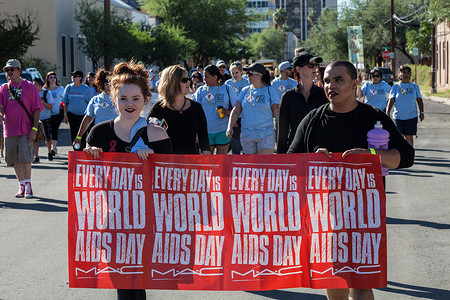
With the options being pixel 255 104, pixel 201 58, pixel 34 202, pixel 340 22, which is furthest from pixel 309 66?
pixel 340 22

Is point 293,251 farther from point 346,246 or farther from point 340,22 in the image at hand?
point 340,22

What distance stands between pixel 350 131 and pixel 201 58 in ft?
219

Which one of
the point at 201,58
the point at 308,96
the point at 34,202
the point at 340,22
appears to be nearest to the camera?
the point at 308,96

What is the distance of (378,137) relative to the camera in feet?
15.5

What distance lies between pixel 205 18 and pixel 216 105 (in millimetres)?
55325

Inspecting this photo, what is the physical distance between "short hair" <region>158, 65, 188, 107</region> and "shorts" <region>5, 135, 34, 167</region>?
424 cm

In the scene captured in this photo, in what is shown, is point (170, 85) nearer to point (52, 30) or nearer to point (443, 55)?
point (52, 30)

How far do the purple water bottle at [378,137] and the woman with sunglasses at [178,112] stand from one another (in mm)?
3088

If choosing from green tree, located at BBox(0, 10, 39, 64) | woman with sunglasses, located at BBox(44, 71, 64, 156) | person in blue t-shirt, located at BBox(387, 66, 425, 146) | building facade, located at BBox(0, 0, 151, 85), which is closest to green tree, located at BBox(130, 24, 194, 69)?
building facade, located at BBox(0, 0, 151, 85)

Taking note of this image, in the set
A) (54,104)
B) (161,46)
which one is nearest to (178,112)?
(54,104)

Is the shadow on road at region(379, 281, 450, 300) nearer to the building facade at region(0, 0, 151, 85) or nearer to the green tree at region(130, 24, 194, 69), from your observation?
the building facade at region(0, 0, 151, 85)

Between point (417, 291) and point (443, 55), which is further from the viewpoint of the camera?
point (443, 55)

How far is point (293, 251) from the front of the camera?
16.2ft

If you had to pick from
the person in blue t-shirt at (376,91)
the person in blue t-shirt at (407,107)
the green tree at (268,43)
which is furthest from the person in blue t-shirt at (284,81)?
the green tree at (268,43)
